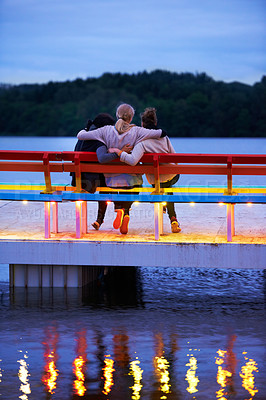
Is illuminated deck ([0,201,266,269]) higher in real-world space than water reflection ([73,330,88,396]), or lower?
higher

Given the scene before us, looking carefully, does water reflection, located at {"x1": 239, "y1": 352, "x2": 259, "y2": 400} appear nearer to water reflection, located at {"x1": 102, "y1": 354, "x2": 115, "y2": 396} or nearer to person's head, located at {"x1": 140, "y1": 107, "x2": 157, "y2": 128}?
water reflection, located at {"x1": 102, "y1": 354, "x2": 115, "y2": 396}

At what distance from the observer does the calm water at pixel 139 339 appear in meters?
7.06

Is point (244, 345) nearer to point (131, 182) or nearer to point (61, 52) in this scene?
point (131, 182)

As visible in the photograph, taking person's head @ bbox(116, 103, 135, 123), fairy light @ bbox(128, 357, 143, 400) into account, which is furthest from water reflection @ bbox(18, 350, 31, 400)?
person's head @ bbox(116, 103, 135, 123)

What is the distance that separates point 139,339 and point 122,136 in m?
2.18

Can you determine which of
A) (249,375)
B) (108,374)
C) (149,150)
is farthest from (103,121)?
(249,375)

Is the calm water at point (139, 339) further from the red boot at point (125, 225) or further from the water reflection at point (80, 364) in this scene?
the red boot at point (125, 225)

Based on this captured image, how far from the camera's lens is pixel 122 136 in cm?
932

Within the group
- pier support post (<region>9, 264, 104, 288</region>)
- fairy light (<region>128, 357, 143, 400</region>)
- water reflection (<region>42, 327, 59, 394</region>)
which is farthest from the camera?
pier support post (<region>9, 264, 104, 288</region>)

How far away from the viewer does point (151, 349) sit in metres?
8.05

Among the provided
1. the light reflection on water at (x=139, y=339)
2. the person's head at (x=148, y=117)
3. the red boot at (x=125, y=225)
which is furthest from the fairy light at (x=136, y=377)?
the person's head at (x=148, y=117)

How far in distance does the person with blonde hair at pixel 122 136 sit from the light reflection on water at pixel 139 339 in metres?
1.06

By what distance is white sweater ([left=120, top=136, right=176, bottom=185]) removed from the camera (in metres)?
9.15

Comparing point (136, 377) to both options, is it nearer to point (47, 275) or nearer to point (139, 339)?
point (139, 339)
